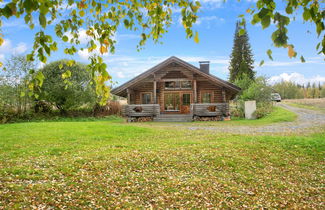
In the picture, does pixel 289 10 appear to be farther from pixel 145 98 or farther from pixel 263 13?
pixel 145 98

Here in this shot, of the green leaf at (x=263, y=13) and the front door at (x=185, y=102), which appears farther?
the front door at (x=185, y=102)

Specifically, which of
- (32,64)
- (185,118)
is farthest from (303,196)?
(32,64)

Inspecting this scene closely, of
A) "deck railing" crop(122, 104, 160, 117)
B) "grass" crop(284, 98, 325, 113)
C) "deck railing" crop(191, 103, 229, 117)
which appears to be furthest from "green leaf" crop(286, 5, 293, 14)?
"grass" crop(284, 98, 325, 113)

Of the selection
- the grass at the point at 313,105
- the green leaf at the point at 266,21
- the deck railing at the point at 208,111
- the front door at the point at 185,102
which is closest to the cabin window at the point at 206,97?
the front door at the point at 185,102

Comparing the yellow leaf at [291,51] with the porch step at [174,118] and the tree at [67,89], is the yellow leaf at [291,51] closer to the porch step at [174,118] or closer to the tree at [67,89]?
the porch step at [174,118]

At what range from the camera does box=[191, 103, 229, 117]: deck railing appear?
23.3 metres

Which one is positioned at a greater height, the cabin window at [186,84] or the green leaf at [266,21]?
the cabin window at [186,84]

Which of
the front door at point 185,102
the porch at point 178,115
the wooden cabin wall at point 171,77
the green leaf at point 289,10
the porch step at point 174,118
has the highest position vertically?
the wooden cabin wall at point 171,77

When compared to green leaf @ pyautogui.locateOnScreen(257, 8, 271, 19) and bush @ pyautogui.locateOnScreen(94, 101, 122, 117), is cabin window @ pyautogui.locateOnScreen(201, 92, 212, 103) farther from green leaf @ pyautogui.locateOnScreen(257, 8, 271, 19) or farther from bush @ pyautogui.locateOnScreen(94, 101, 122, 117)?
green leaf @ pyautogui.locateOnScreen(257, 8, 271, 19)

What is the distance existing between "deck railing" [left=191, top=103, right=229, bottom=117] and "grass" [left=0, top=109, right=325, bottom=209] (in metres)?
13.3

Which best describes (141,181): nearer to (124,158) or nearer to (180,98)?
(124,158)

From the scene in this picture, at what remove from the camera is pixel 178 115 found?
2462 cm

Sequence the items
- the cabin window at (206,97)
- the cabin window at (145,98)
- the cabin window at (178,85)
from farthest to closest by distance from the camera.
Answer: the cabin window at (145,98) → the cabin window at (178,85) → the cabin window at (206,97)

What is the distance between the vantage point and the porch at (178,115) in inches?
918
